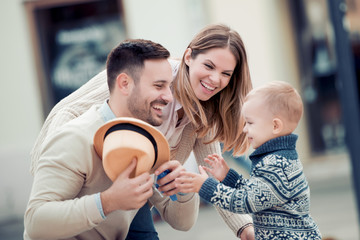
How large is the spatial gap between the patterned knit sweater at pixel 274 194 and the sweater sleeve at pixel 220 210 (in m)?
0.48

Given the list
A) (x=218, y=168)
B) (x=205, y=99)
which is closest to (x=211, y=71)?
(x=205, y=99)

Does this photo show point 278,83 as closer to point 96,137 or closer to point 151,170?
point 151,170

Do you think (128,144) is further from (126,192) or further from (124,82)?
(124,82)

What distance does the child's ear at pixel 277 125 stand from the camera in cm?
225

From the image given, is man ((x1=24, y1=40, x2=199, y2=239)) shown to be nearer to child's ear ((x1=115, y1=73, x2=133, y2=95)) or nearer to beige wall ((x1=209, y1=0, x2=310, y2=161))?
child's ear ((x1=115, y1=73, x2=133, y2=95))

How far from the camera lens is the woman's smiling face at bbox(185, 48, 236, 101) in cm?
274

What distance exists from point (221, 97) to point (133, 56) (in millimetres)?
735

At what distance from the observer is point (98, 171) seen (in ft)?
7.22

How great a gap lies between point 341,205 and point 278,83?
5.27 m

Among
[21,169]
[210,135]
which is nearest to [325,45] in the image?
Answer: [21,169]

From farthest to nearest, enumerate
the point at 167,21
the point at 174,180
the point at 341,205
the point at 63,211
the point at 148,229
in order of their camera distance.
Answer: the point at 167,21
the point at 341,205
the point at 148,229
the point at 174,180
the point at 63,211

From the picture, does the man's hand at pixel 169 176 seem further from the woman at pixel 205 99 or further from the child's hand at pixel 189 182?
the woman at pixel 205 99

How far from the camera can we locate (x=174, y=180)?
7.04 feet

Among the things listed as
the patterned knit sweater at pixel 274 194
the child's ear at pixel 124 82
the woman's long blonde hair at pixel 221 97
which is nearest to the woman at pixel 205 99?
the woman's long blonde hair at pixel 221 97
